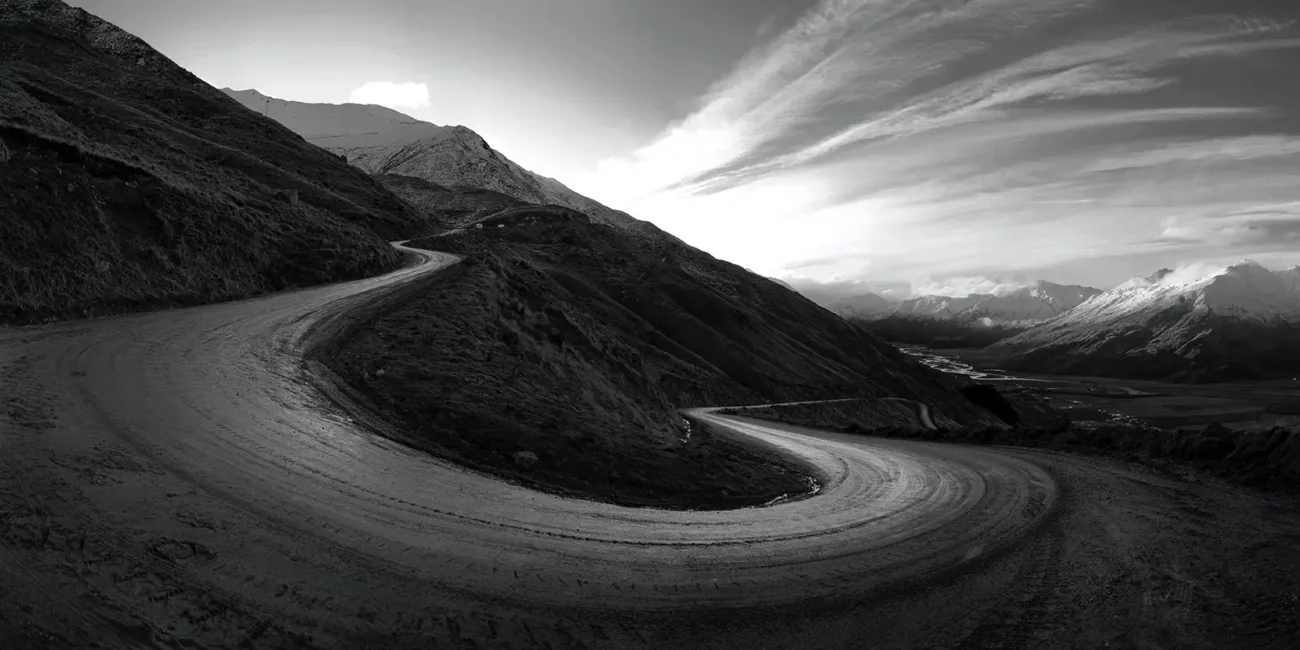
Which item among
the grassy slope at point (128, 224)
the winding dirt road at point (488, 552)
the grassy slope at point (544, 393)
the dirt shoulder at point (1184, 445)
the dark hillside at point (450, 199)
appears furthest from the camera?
the dark hillside at point (450, 199)

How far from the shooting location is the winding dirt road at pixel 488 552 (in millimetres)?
4871

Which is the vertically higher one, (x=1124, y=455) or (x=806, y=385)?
(x=1124, y=455)

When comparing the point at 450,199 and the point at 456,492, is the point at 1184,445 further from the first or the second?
the point at 450,199

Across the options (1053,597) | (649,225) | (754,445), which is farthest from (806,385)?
(649,225)

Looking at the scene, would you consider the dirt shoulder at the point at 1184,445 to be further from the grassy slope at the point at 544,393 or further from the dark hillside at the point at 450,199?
the dark hillside at the point at 450,199

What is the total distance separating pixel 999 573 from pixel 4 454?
11.6 m

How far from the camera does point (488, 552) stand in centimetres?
653

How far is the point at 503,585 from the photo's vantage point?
5836 millimetres

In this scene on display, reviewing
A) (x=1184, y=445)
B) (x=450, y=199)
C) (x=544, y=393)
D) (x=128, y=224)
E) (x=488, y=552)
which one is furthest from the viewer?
(x=450, y=199)

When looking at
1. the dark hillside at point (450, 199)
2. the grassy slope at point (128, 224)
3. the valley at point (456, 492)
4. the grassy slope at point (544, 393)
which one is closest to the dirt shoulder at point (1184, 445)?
the valley at point (456, 492)

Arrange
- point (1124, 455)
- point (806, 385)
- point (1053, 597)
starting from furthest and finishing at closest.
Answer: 1. point (806, 385)
2. point (1124, 455)
3. point (1053, 597)

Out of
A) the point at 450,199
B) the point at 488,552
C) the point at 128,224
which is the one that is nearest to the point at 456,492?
the point at 488,552

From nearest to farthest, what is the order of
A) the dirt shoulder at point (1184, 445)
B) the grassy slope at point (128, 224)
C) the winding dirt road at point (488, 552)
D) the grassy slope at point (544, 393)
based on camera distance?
the winding dirt road at point (488, 552) → the dirt shoulder at point (1184, 445) → the grassy slope at point (544, 393) → the grassy slope at point (128, 224)

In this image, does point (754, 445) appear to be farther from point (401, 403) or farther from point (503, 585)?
point (503, 585)
